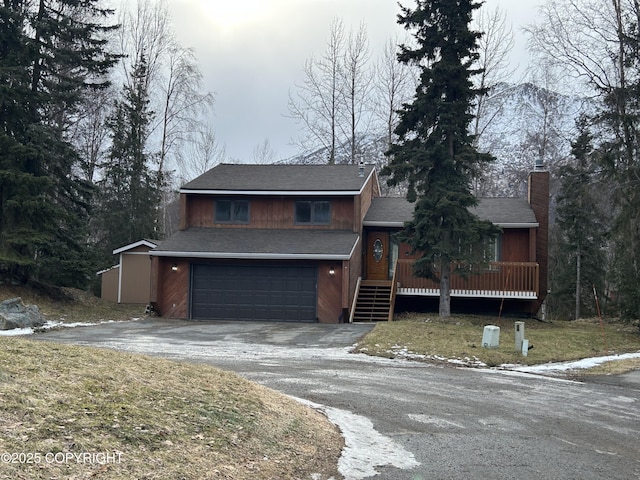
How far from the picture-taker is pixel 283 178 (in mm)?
25578

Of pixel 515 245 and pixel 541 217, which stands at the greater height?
pixel 541 217

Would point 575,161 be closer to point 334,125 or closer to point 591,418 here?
point 334,125

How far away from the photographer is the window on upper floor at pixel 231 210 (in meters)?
24.6

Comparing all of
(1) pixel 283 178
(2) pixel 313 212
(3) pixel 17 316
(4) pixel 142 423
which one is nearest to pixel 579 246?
(2) pixel 313 212

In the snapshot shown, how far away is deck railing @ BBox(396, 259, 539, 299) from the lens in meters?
22.0

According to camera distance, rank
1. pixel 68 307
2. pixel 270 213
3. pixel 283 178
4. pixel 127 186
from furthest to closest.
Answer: pixel 127 186 → pixel 283 178 → pixel 270 213 → pixel 68 307

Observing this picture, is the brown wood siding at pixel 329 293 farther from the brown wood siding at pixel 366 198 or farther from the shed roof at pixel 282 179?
the shed roof at pixel 282 179

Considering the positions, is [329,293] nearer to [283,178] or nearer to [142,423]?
[283,178]

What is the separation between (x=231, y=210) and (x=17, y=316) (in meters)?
9.95

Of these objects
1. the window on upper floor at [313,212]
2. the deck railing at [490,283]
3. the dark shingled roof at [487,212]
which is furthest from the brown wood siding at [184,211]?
the deck railing at [490,283]

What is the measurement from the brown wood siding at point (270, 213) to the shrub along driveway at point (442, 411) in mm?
8988

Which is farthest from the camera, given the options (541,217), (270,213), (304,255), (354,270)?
(270,213)

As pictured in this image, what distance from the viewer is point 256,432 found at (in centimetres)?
580

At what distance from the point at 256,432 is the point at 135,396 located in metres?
1.22
